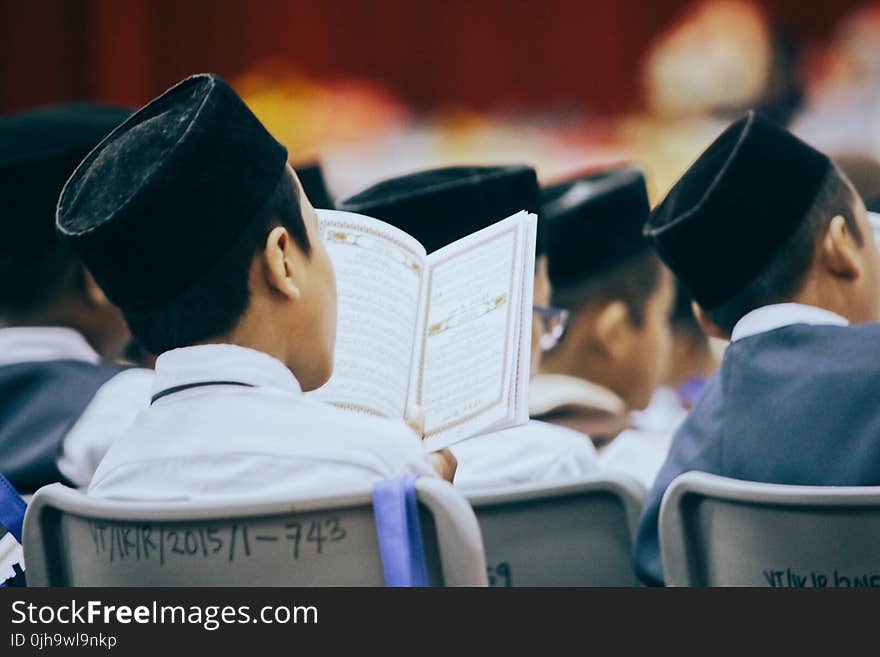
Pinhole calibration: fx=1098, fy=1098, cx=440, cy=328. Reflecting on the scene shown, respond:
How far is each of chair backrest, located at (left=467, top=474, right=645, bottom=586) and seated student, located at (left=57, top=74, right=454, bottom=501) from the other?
0.92ft

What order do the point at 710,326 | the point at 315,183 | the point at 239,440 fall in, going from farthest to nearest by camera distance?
the point at 315,183 → the point at 710,326 → the point at 239,440

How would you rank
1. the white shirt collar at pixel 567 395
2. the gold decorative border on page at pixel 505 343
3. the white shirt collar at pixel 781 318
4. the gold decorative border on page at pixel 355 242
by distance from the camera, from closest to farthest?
the gold decorative border on page at pixel 505 343, the gold decorative border on page at pixel 355 242, the white shirt collar at pixel 781 318, the white shirt collar at pixel 567 395

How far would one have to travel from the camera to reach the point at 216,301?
3.16 ft

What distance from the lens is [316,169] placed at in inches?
66.9

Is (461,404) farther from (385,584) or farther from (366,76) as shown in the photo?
(366,76)

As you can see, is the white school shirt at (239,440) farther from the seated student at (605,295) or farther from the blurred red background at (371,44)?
the blurred red background at (371,44)

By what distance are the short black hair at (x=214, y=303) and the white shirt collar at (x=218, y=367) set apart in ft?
0.05

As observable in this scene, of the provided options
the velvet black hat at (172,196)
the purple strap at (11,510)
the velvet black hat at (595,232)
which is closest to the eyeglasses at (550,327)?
the velvet black hat at (595,232)

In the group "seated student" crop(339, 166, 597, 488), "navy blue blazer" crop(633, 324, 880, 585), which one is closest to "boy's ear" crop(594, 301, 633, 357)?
"seated student" crop(339, 166, 597, 488)

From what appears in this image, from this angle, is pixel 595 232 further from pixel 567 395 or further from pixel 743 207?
pixel 743 207

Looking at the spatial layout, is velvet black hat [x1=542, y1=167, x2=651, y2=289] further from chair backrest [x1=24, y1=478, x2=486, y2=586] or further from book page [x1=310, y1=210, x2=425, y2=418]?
chair backrest [x1=24, y1=478, x2=486, y2=586]

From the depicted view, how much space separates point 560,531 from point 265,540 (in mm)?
472

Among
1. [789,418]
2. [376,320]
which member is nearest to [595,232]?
[789,418]

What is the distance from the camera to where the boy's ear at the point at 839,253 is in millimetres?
1255
